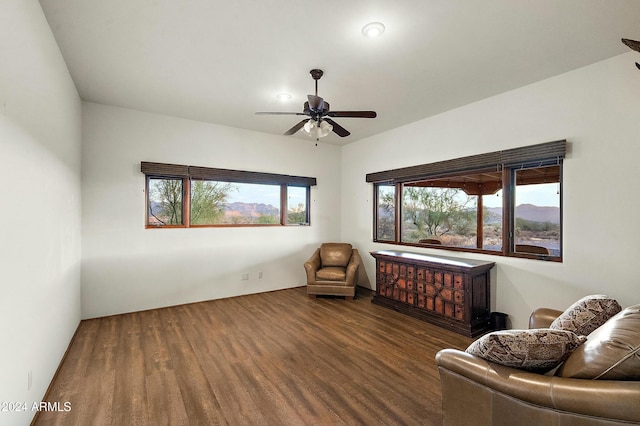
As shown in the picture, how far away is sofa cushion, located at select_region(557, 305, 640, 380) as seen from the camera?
119 cm

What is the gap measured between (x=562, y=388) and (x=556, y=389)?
0.02 meters

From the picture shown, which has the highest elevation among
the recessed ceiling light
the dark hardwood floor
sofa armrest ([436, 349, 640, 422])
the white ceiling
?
the white ceiling

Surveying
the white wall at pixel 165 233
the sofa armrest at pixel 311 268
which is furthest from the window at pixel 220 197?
the sofa armrest at pixel 311 268

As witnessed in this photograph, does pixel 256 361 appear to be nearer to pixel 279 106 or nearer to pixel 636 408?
pixel 636 408

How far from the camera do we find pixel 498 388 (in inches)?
53.2

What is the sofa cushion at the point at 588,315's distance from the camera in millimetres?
1793

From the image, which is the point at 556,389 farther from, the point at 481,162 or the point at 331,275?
the point at 331,275

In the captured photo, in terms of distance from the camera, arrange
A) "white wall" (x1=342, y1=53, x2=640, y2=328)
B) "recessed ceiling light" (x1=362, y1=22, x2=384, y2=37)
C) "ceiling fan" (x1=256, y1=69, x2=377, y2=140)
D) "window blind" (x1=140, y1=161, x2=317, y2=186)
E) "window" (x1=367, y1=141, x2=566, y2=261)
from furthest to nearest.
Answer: "window blind" (x1=140, y1=161, x2=317, y2=186) → "window" (x1=367, y1=141, x2=566, y2=261) → "ceiling fan" (x1=256, y1=69, x2=377, y2=140) → "white wall" (x1=342, y1=53, x2=640, y2=328) → "recessed ceiling light" (x1=362, y1=22, x2=384, y2=37)

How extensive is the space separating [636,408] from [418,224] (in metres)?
3.89

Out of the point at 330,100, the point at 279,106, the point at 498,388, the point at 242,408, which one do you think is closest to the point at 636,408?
the point at 498,388

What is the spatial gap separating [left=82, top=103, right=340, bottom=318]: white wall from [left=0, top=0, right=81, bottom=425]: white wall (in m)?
0.96

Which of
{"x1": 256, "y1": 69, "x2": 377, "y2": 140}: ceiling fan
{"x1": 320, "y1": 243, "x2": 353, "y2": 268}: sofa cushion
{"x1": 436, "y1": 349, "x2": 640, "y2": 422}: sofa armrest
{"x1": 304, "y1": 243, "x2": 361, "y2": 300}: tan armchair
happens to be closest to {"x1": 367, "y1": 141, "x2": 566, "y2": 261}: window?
{"x1": 320, "y1": 243, "x2": 353, "y2": 268}: sofa cushion

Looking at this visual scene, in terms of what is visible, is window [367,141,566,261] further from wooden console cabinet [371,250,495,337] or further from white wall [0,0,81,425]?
white wall [0,0,81,425]

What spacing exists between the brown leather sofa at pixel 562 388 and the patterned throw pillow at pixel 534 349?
36mm
